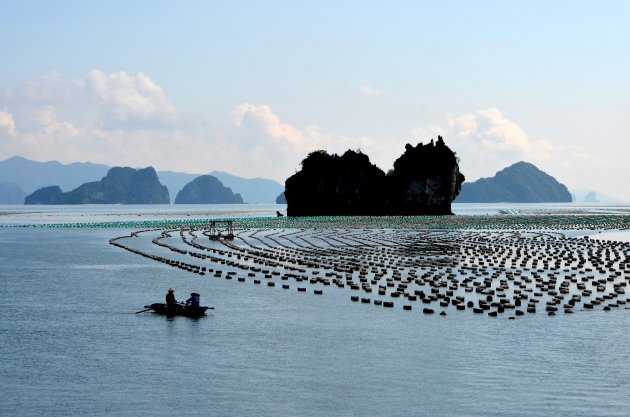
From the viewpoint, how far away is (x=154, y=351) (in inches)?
1555

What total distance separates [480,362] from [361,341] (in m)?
7.78

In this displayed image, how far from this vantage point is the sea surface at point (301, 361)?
30.0 m

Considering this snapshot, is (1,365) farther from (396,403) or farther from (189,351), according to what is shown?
(396,403)

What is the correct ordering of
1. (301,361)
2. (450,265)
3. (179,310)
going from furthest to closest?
(450,265) → (179,310) → (301,361)

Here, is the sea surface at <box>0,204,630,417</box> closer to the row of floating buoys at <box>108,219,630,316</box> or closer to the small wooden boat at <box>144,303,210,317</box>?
the small wooden boat at <box>144,303,210,317</box>

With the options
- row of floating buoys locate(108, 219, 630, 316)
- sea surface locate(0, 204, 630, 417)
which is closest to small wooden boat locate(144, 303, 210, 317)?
sea surface locate(0, 204, 630, 417)

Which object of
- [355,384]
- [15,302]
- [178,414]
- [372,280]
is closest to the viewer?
[178,414]

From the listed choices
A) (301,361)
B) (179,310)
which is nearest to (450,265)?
(179,310)

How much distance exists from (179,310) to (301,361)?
15.7 m

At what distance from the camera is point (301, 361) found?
37281mm

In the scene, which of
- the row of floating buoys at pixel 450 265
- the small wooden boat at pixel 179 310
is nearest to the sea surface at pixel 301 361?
the small wooden boat at pixel 179 310

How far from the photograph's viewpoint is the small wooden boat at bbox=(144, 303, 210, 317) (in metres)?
49.8

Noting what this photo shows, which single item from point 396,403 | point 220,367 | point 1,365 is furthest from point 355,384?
point 1,365

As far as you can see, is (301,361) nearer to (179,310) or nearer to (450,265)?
(179,310)
